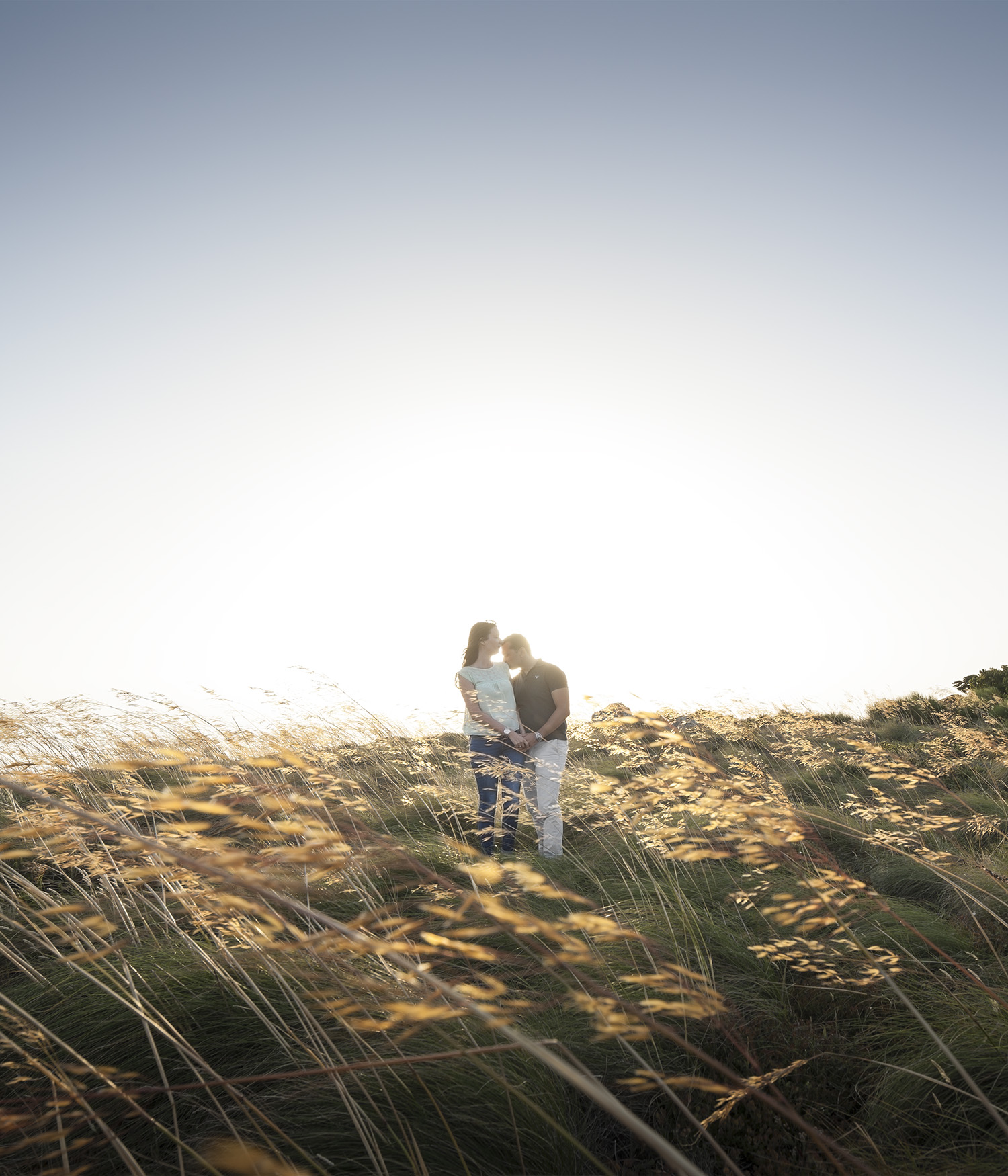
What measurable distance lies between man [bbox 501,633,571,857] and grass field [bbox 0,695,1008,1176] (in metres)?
1.60

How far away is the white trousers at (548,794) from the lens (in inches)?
178

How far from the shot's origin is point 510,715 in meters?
5.46

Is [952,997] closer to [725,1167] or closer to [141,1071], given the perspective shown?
[725,1167]

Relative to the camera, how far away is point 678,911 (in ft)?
10.0

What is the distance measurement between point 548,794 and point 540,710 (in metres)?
0.87

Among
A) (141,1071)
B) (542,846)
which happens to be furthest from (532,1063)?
(542,846)

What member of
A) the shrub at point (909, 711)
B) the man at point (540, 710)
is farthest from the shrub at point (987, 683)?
the man at point (540, 710)

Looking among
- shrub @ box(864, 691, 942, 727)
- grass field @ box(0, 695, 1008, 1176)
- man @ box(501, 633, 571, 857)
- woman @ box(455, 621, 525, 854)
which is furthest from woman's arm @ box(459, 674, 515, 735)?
shrub @ box(864, 691, 942, 727)

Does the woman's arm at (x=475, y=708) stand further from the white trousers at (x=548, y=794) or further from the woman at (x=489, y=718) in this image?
the white trousers at (x=548, y=794)

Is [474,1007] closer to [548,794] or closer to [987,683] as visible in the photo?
[548,794]

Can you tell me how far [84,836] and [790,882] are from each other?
10.5ft

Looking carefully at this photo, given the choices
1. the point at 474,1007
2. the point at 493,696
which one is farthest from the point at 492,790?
the point at 474,1007

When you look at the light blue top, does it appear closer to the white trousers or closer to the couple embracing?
the couple embracing

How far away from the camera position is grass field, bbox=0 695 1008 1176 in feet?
3.76
